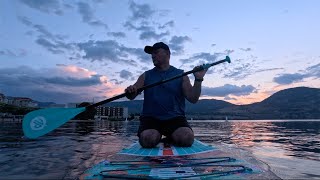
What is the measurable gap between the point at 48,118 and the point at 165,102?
2.25 meters

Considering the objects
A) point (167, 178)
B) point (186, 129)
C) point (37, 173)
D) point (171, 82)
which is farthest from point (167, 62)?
point (167, 178)

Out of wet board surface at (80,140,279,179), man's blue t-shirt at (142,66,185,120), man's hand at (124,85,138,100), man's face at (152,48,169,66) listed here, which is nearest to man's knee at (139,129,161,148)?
man's blue t-shirt at (142,66,185,120)

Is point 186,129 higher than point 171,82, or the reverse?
point 171,82

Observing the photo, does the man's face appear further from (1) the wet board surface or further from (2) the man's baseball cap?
(1) the wet board surface

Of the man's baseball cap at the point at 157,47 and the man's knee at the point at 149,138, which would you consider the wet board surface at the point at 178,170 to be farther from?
the man's baseball cap at the point at 157,47

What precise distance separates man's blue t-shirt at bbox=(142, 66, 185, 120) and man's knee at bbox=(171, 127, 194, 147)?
37cm

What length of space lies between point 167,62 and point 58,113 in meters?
2.45

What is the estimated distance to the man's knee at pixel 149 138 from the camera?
226 inches

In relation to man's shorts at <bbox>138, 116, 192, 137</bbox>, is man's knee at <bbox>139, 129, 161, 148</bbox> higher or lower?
lower

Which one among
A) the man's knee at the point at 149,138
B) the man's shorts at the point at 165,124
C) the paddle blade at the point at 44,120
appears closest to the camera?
the paddle blade at the point at 44,120

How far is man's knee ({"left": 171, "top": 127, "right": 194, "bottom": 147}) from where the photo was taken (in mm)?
5812

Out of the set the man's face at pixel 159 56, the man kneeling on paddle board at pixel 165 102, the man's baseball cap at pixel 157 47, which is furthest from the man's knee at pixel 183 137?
the man's baseball cap at pixel 157 47

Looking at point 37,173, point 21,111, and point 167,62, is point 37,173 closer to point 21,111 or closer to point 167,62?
point 167,62

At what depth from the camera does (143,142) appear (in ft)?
19.0
